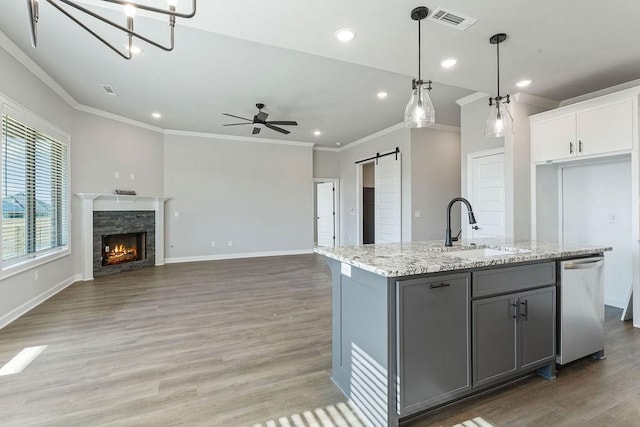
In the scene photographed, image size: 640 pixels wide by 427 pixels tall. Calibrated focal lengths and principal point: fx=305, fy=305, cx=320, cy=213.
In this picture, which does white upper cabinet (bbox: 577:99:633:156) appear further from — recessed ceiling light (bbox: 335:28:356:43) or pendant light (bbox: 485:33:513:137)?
recessed ceiling light (bbox: 335:28:356:43)

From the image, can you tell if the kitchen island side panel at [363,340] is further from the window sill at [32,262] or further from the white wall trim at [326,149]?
the white wall trim at [326,149]

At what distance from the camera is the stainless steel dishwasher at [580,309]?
2.24 meters

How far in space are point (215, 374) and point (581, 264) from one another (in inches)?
113

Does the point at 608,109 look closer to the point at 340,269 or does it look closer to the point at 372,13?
the point at 372,13

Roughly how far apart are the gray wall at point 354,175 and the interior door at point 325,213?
351mm

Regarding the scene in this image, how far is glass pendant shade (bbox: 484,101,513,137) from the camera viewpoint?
2699mm

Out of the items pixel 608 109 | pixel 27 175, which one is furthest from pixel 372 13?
pixel 27 175

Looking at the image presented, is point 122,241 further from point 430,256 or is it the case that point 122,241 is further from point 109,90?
point 430,256

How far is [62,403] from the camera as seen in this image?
195 cm

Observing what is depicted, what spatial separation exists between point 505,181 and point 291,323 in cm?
326

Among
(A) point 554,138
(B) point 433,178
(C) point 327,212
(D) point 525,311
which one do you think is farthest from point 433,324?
(C) point 327,212

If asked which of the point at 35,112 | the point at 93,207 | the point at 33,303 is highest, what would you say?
the point at 35,112

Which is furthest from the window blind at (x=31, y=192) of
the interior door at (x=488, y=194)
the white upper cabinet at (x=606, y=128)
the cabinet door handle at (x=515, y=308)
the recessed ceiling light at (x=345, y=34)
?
the white upper cabinet at (x=606, y=128)

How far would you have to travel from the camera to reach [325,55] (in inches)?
116
